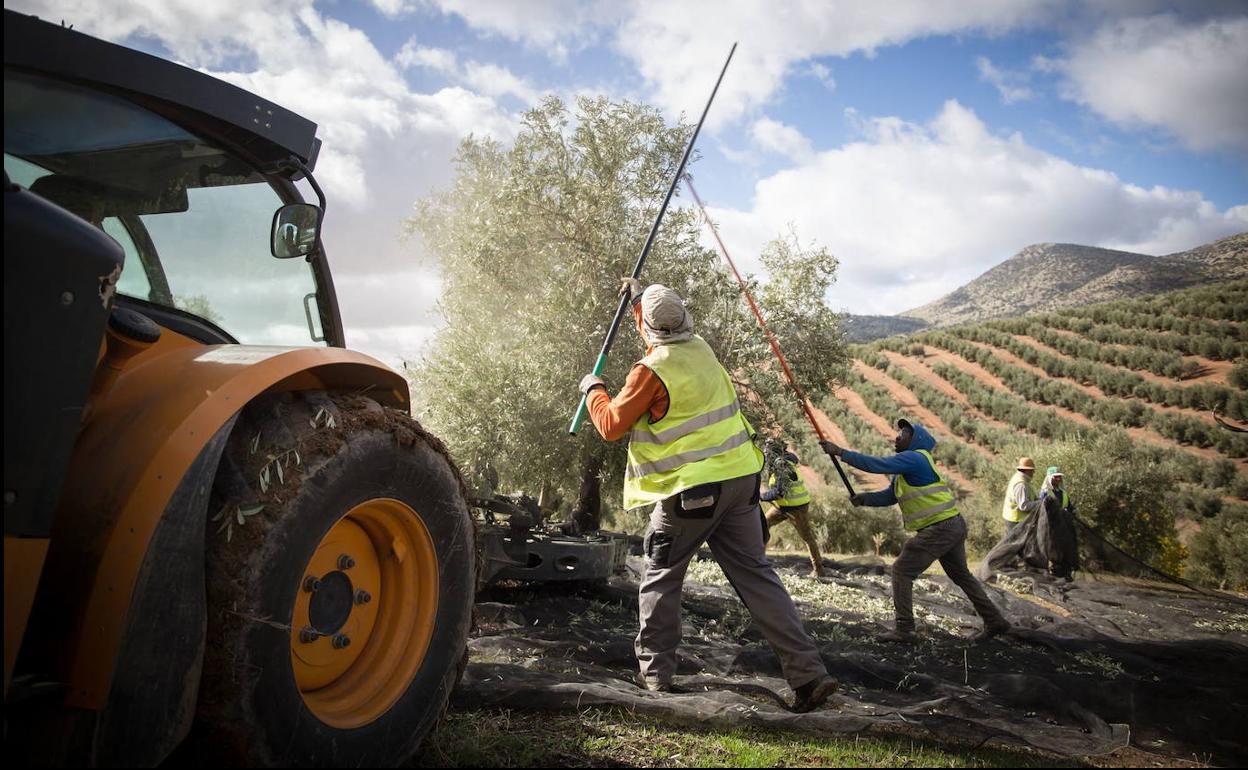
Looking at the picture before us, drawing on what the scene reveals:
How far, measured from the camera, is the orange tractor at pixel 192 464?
1.63 m

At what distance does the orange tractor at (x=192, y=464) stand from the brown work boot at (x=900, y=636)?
189 inches

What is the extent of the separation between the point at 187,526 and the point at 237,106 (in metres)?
1.46

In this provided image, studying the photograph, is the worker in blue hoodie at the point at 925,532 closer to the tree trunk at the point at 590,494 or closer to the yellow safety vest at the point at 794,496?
the yellow safety vest at the point at 794,496

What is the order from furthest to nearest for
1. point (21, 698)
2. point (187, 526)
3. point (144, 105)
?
point (144, 105)
point (187, 526)
point (21, 698)

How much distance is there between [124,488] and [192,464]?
15 centimetres

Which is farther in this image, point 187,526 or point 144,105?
point 144,105

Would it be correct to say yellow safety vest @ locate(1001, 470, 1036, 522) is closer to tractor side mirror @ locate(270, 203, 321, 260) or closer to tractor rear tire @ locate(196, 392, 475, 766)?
tractor rear tire @ locate(196, 392, 475, 766)

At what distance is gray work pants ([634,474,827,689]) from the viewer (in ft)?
12.7

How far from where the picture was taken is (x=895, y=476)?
22.8ft

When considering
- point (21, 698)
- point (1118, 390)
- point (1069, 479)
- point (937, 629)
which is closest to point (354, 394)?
point (21, 698)

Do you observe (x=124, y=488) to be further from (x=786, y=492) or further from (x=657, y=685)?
(x=786, y=492)

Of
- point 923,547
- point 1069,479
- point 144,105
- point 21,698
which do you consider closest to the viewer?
point 21,698

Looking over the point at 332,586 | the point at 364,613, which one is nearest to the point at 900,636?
the point at 364,613

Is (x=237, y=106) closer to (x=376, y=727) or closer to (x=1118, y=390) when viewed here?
(x=376, y=727)
